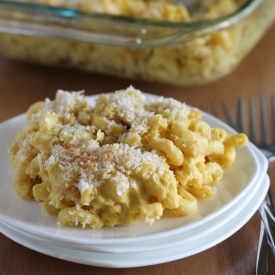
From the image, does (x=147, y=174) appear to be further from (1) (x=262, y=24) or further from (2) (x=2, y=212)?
(1) (x=262, y=24)

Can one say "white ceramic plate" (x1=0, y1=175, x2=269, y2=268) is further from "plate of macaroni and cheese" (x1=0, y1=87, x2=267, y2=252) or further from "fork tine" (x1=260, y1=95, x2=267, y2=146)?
"fork tine" (x1=260, y1=95, x2=267, y2=146)

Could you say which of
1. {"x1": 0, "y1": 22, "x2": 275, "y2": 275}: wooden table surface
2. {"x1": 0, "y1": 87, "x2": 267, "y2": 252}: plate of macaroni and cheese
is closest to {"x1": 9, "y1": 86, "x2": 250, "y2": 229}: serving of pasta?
{"x1": 0, "y1": 87, "x2": 267, "y2": 252}: plate of macaroni and cheese

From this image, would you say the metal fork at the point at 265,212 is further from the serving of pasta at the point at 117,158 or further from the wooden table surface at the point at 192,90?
the serving of pasta at the point at 117,158

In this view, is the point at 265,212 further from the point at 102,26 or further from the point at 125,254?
the point at 102,26

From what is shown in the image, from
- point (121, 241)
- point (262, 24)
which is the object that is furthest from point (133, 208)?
point (262, 24)

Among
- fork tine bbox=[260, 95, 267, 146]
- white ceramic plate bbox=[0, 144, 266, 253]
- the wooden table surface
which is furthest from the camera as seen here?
fork tine bbox=[260, 95, 267, 146]

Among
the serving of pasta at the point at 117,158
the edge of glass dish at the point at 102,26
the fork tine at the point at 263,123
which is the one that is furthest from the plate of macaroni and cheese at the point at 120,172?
the edge of glass dish at the point at 102,26
